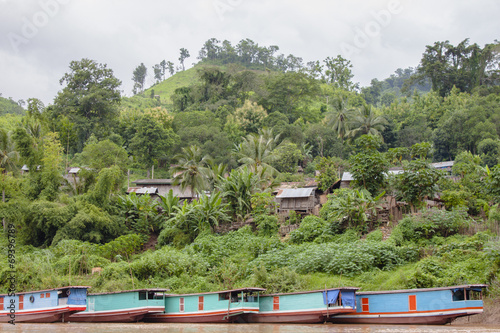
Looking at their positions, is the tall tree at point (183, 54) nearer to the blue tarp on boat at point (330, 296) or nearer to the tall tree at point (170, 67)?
the tall tree at point (170, 67)

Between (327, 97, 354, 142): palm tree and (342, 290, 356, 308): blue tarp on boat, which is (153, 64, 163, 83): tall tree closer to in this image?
(327, 97, 354, 142): palm tree

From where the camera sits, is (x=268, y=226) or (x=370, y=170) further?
(x=268, y=226)

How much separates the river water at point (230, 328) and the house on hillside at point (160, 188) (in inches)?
638

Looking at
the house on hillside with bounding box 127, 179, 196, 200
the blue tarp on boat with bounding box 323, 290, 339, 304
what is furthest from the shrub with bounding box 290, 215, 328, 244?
the house on hillside with bounding box 127, 179, 196, 200

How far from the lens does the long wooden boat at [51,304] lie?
14414 millimetres

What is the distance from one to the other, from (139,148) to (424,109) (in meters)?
27.7

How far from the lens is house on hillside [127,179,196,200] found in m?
30.5

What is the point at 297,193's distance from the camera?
25344mm

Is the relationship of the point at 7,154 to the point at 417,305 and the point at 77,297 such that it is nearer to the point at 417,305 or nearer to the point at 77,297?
the point at 77,297

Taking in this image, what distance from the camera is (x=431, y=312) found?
1243cm

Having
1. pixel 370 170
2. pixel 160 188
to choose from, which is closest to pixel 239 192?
pixel 370 170

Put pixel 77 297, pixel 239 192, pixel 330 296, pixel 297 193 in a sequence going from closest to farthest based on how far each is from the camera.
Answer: pixel 330 296 < pixel 77 297 < pixel 239 192 < pixel 297 193

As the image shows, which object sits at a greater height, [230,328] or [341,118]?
[341,118]

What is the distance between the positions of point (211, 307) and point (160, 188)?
61.1 ft
